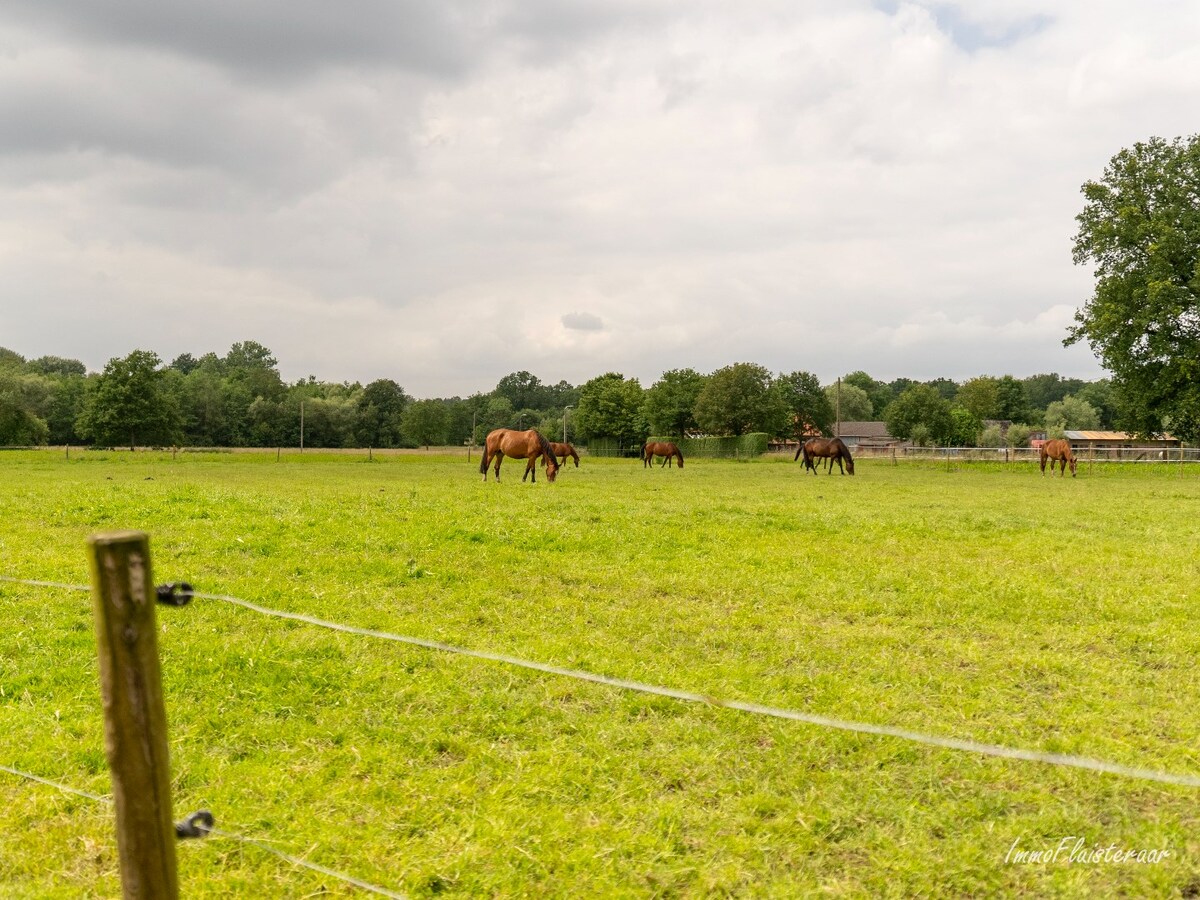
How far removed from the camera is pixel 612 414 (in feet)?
314

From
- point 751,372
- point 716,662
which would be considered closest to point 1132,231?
point 751,372

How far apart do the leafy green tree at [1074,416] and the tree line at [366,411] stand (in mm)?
3657

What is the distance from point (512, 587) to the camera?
29.1 ft

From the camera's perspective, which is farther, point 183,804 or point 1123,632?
point 1123,632

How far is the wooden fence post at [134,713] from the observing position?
7.35 ft

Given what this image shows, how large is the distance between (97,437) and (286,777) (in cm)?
7977

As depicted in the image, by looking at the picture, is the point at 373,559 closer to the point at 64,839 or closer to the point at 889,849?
the point at 64,839

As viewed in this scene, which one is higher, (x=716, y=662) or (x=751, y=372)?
(x=751, y=372)

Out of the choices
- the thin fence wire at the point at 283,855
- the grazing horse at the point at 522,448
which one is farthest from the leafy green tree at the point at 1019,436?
the thin fence wire at the point at 283,855

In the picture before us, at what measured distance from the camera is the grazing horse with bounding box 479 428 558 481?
2616 cm

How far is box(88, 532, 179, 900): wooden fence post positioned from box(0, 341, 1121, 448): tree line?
68.9 m

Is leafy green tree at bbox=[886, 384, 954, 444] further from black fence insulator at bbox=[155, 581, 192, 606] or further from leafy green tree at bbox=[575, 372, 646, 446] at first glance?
black fence insulator at bbox=[155, 581, 192, 606]

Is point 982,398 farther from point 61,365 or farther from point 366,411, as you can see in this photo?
point 61,365

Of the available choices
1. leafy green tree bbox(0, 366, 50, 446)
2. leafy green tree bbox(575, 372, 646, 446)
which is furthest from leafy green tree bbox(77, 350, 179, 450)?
leafy green tree bbox(575, 372, 646, 446)
